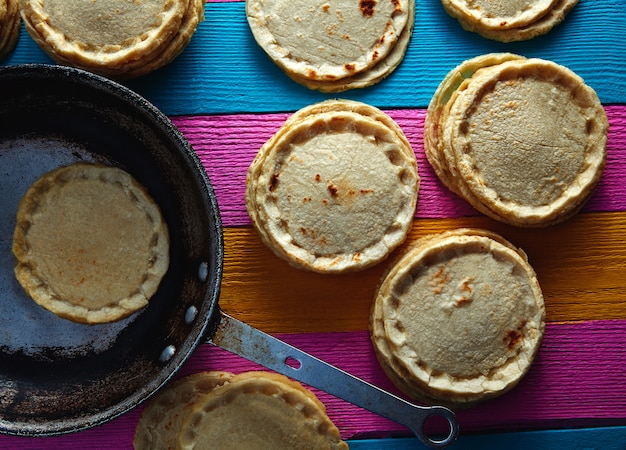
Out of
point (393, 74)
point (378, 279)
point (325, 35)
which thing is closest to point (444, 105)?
point (393, 74)

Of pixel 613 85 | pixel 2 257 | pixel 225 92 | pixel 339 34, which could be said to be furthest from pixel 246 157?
pixel 613 85

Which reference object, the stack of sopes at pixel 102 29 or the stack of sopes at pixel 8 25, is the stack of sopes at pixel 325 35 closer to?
the stack of sopes at pixel 102 29

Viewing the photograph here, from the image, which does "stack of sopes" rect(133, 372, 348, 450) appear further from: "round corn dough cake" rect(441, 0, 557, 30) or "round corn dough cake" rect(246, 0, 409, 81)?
"round corn dough cake" rect(441, 0, 557, 30)

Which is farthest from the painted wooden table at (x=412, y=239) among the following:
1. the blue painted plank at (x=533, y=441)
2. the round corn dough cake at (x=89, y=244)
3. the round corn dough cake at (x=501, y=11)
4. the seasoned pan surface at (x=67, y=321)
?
the round corn dough cake at (x=89, y=244)

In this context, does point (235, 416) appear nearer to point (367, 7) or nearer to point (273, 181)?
point (273, 181)

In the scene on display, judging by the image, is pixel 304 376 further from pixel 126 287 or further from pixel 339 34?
pixel 339 34

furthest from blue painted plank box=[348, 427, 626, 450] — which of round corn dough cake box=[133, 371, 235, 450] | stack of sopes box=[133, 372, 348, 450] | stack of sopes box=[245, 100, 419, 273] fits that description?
stack of sopes box=[245, 100, 419, 273]
